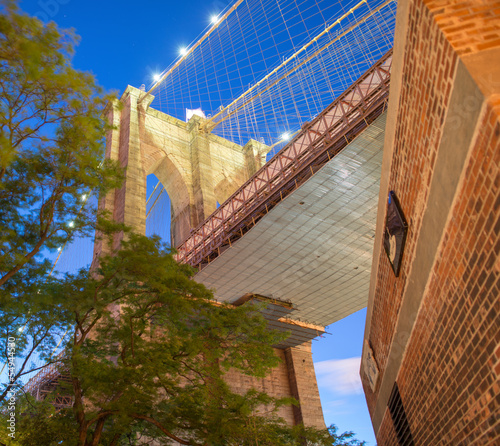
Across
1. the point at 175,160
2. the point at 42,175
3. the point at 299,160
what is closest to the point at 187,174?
the point at 175,160

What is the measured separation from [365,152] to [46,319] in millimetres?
11146

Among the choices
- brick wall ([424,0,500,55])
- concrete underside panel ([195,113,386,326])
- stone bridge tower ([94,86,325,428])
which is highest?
stone bridge tower ([94,86,325,428])

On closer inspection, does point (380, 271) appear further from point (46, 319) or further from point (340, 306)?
point (340, 306)

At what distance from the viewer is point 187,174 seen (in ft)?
105

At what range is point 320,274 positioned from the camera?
22953mm

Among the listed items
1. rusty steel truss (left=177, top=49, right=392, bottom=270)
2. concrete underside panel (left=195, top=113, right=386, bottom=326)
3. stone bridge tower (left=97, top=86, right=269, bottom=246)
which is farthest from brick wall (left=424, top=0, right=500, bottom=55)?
stone bridge tower (left=97, top=86, right=269, bottom=246)

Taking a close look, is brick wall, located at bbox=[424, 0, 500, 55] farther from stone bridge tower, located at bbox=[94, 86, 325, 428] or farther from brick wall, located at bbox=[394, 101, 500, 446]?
stone bridge tower, located at bbox=[94, 86, 325, 428]

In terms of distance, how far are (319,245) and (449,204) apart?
673 inches

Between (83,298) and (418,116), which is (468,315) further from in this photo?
(83,298)

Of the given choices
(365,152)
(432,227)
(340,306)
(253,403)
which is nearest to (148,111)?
(340,306)

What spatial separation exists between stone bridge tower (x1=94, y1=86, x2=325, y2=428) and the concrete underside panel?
10.3ft

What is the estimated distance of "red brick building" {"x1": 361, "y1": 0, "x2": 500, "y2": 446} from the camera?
113 inches

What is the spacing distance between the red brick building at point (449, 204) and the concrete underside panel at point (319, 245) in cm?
943

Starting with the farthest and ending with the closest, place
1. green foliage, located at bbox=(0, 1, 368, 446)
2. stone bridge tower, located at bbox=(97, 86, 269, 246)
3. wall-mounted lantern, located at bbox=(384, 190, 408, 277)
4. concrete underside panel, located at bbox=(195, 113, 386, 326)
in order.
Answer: stone bridge tower, located at bbox=(97, 86, 269, 246) → concrete underside panel, located at bbox=(195, 113, 386, 326) → green foliage, located at bbox=(0, 1, 368, 446) → wall-mounted lantern, located at bbox=(384, 190, 408, 277)
